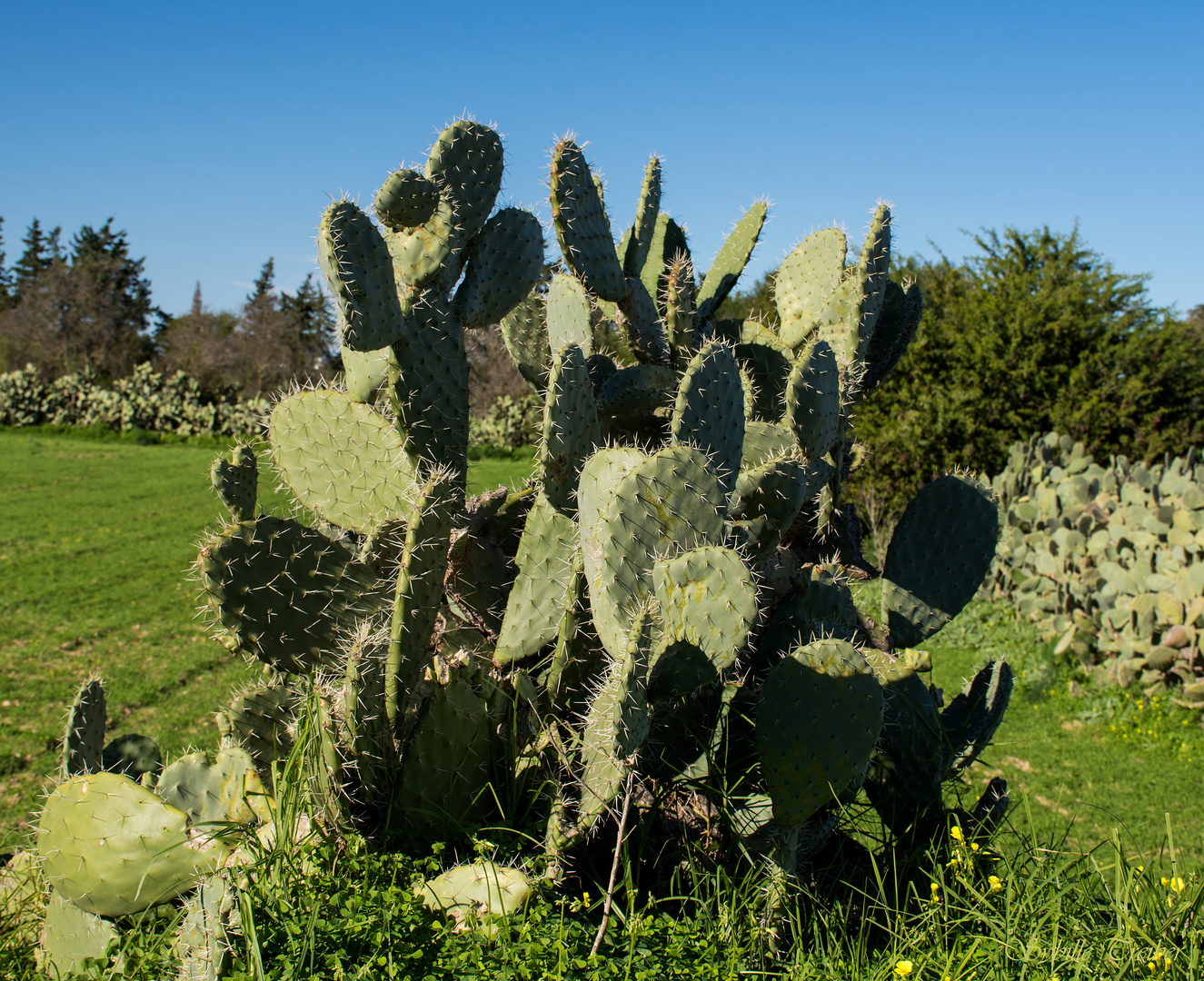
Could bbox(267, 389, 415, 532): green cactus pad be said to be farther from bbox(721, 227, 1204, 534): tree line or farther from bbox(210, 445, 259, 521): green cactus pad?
bbox(721, 227, 1204, 534): tree line

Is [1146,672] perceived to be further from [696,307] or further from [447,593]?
[447,593]

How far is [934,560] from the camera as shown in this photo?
266 cm

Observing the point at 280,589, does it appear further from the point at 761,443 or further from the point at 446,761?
the point at 761,443

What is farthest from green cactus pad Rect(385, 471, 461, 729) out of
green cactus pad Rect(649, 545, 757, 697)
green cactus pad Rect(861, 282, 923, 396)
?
green cactus pad Rect(861, 282, 923, 396)

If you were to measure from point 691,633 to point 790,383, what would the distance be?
2.31 ft

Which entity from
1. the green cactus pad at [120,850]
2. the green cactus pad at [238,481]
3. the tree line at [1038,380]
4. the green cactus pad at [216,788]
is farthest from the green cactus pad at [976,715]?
the tree line at [1038,380]

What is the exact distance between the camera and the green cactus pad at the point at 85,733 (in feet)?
7.25

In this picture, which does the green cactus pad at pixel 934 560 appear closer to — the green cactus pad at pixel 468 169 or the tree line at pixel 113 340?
the green cactus pad at pixel 468 169

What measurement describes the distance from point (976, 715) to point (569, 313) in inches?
64.5

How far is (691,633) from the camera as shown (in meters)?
1.79

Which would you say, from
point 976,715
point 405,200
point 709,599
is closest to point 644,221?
point 405,200

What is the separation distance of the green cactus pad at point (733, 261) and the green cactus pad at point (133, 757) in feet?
6.84

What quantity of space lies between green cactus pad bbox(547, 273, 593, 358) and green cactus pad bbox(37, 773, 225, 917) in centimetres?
147

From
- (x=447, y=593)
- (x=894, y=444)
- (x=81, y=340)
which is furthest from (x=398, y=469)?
(x=81, y=340)
